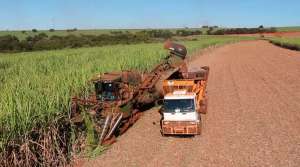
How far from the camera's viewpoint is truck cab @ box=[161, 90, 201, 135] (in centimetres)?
1461

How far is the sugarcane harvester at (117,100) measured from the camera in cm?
1419

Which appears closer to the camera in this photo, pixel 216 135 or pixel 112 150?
pixel 112 150

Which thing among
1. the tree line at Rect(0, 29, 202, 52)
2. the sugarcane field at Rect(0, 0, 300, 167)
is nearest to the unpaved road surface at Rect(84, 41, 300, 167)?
the sugarcane field at Rect(0, 0, 300, 167)

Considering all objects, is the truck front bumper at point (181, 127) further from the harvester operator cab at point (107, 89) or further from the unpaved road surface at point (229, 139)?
the harvester operator cab at point (107, 89)

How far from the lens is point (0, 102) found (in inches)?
451

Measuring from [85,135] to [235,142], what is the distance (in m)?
5.16

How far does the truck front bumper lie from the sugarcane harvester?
1.75 metres

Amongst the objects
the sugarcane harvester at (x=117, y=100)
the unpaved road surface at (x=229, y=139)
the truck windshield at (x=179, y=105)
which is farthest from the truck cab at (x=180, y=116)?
the sugarcane harvester at (x=117, y=100)

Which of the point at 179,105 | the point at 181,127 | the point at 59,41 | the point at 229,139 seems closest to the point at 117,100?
the point at 179,105

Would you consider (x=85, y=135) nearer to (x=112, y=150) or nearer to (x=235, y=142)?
(x=112, y=150)

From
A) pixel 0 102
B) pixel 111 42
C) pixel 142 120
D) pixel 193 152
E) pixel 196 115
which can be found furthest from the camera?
pixel 111 42

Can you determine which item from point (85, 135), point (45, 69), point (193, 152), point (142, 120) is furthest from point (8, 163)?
point (45, 69)

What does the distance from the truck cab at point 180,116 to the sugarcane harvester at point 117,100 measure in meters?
1.69

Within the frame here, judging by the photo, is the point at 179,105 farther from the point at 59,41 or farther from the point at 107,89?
the point at 59,41
